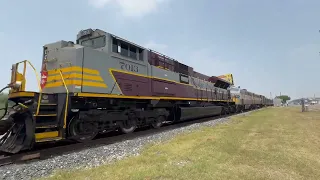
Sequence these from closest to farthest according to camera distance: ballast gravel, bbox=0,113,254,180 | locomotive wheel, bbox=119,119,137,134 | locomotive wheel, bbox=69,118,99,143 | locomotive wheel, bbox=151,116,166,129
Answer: ballast gravel, bbox=0,113,254,180
locomotive wheel, bbox=69,118,99,143
locomotive wheel, bbox=119,119,137,134
locomotive wheel, bbox=151,116,166,129

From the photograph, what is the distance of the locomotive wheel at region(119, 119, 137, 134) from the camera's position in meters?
9.61

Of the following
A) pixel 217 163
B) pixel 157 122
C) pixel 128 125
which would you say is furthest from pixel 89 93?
pixel 157 122

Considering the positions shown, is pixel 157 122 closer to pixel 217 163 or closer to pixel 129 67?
pixel 129 67

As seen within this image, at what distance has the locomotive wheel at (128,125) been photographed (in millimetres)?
9609

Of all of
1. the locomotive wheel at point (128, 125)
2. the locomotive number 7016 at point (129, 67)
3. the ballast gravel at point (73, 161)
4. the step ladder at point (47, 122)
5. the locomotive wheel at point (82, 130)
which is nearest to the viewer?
the ballast gravel at point (73, 161)

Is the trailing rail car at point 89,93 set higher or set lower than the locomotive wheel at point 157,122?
higher

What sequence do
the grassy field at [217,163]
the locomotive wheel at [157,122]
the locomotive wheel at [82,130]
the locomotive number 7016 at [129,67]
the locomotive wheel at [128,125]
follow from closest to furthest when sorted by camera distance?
the grassy field at [217,163] < the locomotive wheel at [82,130] < the locomotive number 7016 at [129,67] < the locomotive wheel at [128,125] < the locomotive wheel at [157,122]

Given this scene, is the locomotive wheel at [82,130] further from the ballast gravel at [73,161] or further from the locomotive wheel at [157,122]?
the locomotive wheel at [157,122]

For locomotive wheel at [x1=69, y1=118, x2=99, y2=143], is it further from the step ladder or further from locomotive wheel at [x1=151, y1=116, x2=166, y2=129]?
locomotive wheel at [x1=151, y1=116, x2=166, y2=129]

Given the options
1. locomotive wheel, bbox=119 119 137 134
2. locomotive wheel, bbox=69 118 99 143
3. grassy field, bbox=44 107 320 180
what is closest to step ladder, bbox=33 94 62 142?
locomotive wheel, bbox=69 118 99 143

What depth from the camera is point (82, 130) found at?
7.87 m

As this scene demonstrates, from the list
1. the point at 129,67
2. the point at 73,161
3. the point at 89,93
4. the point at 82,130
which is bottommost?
the point at 73,161

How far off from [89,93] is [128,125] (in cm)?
260

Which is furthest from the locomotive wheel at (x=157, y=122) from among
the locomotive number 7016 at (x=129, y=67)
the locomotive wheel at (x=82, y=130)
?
the locomotive wheel at (x=82, y=130)
